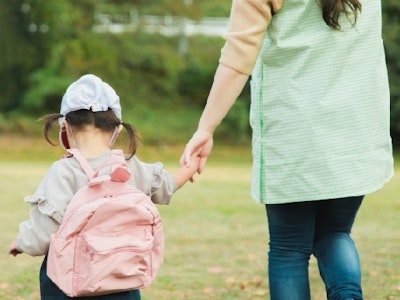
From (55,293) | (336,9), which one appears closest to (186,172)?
(55,293)

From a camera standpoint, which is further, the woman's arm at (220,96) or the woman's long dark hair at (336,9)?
the woman's arm at (220,96)

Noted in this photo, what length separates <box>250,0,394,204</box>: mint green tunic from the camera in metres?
2.85

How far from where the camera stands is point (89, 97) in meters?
2.97

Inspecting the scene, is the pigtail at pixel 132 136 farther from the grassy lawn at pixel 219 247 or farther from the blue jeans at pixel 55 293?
the grassy lawn at pixel 219 247

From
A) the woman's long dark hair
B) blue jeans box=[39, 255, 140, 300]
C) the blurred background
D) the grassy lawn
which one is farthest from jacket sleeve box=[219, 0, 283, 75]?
the blurred background

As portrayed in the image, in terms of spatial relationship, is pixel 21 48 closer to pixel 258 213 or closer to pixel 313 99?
pixel 258 213

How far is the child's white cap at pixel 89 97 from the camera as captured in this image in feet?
9.72

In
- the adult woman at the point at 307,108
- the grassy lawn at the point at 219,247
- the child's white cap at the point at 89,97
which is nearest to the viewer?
the adult woman at the point at 307,108

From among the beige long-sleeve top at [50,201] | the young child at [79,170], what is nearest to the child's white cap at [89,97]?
the young child at [79,170]

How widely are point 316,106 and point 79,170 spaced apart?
75 cm

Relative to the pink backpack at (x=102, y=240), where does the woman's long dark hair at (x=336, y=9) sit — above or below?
above

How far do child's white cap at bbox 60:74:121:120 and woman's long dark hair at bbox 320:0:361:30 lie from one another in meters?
0.73

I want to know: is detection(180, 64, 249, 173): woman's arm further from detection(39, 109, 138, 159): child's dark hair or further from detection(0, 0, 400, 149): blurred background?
detection(0, 0, 400, 149): blurred background

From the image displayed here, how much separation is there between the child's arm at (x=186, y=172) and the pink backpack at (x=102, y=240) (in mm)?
301
